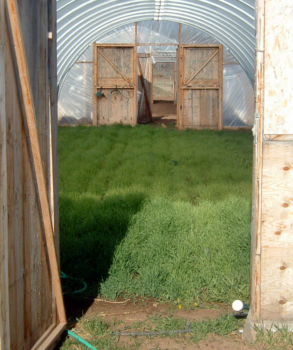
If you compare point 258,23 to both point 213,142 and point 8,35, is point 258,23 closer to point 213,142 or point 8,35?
point 8,35

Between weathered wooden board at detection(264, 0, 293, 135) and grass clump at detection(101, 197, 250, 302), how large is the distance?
171 cm

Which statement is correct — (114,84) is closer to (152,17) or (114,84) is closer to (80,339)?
(152,17)

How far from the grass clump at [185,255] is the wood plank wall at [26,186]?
1254mm

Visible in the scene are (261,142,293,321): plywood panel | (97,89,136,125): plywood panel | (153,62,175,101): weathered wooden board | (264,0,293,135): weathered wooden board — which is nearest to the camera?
(264,0,293,135): weathered wooden board

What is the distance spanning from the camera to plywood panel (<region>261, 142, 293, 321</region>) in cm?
322

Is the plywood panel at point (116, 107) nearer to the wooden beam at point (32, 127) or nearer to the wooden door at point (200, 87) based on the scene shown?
the wooden door at point (200, 87)

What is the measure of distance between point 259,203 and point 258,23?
4.20 ft

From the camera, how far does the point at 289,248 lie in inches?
127

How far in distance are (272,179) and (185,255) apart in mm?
1756

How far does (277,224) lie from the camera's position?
127 inches

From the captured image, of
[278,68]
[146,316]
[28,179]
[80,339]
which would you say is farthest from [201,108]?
[28,179]

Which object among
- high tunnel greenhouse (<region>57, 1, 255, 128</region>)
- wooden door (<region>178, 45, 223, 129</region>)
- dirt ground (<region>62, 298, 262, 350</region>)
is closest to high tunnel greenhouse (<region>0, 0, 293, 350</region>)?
dirt ground (<region>62, 298, 262, 350</region>)

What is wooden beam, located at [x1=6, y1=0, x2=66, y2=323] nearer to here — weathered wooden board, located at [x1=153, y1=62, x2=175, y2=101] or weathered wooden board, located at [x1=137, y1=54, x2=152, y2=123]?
weathered wooden board, located at [x1=137, y1=54, x2=152, y2=123]

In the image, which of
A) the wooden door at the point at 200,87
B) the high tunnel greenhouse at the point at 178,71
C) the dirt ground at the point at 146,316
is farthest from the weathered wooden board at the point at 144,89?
the dirt ground at the point at 146,316
